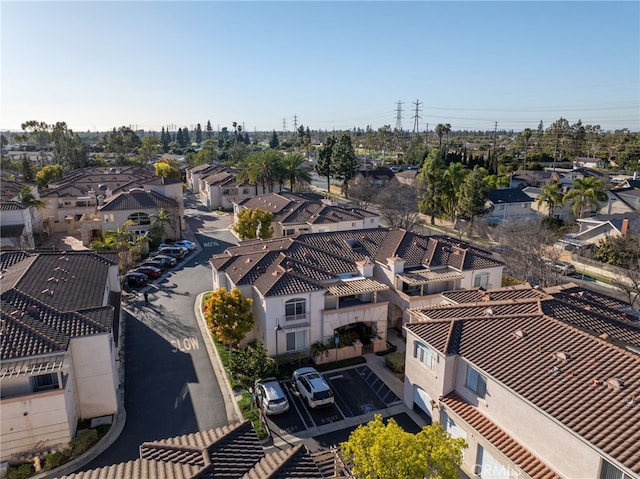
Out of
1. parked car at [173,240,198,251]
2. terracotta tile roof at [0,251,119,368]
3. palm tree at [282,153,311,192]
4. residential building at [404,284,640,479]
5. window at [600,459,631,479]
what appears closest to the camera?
window at [600,459,631,479]

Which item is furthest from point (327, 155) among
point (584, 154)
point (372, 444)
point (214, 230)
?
point (584, 154)

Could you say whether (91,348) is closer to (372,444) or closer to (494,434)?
(372,444)

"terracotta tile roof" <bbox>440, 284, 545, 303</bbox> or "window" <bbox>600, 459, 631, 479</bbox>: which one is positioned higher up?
"terracotta tile roof" <bbox>440, 284, 545, 303</bbox>

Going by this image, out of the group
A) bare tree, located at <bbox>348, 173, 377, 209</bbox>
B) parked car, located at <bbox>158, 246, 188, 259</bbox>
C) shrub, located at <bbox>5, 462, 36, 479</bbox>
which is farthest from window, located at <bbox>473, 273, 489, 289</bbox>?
bare tree, located at <bbox>348, 173, 377, 209</bbox>

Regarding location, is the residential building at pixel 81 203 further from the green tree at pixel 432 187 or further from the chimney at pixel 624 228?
the chimney at pixel 624 228

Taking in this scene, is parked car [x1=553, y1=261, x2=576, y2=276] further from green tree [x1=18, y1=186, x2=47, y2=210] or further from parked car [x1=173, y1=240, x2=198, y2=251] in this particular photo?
green tree [x1=18, y1=186, x2=47, y2=210]
